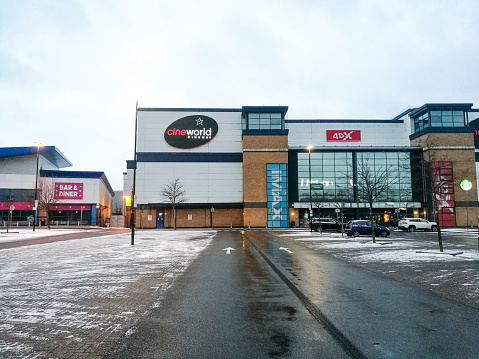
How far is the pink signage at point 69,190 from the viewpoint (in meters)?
65.1

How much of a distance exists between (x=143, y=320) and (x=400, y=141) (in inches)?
2492

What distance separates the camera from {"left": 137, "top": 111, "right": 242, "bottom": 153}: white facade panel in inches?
2235

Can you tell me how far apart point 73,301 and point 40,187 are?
200 ft

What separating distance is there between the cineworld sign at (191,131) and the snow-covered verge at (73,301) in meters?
44.2

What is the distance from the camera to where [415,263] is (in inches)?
508

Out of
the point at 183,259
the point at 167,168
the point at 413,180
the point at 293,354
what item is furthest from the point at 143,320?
the point at 413,180

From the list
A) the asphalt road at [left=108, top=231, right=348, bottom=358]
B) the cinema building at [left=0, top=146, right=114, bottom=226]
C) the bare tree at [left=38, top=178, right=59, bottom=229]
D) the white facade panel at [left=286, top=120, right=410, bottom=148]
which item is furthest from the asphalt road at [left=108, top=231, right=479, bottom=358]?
the cinema building at [left=0, top=146, right=114, bottom=226]

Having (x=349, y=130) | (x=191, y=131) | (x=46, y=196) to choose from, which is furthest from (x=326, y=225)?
(x=46, y=196)

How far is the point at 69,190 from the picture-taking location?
6569cm

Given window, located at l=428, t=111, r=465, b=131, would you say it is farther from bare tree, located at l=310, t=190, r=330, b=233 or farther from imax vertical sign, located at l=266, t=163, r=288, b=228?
imax vertical sign, located at l=266, t=163, r=288, b=228

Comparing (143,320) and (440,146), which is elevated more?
(440,146)

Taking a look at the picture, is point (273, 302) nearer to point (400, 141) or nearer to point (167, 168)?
point (167, 168)

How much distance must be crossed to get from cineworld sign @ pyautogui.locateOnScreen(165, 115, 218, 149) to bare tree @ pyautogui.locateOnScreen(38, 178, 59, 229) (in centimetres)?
2052

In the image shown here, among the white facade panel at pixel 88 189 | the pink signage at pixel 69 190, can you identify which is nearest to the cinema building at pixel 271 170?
the white facade panel at pixel 88 189
